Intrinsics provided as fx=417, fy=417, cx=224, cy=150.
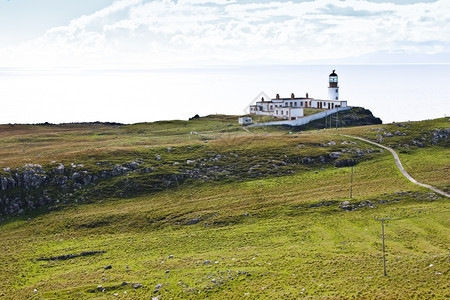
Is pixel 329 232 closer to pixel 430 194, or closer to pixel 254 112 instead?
pixel 430 194

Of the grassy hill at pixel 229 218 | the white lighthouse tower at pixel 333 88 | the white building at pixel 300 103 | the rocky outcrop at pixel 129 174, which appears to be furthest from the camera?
the white lighthouse tower at pixel 333 88

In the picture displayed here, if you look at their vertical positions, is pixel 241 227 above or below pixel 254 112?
below

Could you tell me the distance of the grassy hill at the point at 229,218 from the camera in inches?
1786

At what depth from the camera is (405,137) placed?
109250 mm

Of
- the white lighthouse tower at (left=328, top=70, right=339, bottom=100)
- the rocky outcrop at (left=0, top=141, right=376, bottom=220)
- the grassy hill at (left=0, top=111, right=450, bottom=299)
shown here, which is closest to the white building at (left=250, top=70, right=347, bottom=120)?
the white lighthouse tower at (left=328, top=70, right=339, bottom=100)

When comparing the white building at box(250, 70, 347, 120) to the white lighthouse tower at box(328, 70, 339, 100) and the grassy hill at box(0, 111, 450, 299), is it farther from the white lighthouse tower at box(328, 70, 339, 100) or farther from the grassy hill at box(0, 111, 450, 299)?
the grassy hill at box(0, 111, 450, 299)

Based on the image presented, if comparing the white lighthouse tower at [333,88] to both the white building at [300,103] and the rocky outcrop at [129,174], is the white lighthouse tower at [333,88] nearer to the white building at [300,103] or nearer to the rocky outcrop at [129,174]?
the white building at [300,103]

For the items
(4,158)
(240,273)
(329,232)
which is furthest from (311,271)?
(4,158)

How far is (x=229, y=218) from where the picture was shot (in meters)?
69.8

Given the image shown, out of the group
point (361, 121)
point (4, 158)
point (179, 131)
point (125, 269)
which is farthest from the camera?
point (361, 121)

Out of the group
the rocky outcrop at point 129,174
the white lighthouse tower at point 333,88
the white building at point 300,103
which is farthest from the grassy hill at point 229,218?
the white lighthouse tower at point 333,88

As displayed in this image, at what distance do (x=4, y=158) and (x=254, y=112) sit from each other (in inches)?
3943

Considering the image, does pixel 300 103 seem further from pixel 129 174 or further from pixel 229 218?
pixel 229 218

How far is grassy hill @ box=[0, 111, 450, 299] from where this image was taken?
1786 inches
